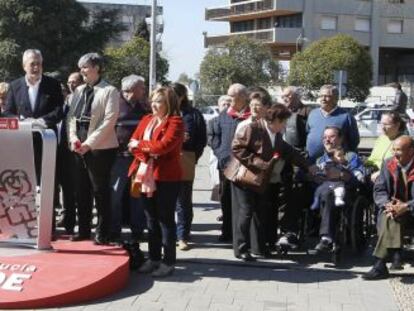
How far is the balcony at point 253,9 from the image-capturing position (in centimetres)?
6819

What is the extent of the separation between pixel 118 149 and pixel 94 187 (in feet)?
2.42

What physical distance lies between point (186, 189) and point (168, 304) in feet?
7.73

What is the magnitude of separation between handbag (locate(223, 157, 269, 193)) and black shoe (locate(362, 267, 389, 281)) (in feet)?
4.35

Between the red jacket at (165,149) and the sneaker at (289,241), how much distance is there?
1.59 meters

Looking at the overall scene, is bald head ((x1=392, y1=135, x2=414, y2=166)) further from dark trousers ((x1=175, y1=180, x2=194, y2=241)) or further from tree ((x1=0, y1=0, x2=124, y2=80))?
tree ((x1=0, y1=0, x2=124, y2=80))

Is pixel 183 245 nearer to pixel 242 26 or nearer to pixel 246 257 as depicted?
pixel 246 257

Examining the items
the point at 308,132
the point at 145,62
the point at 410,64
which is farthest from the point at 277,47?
the point at 308,132

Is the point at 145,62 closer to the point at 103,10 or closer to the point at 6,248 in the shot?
the point at 103,10

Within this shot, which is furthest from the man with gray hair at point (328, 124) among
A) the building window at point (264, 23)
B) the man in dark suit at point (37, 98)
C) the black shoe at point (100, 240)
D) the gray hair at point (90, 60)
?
the building window at point (264, 23)

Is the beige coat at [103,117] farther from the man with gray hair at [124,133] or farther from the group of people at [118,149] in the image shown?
the man with gray hair at [124,133]

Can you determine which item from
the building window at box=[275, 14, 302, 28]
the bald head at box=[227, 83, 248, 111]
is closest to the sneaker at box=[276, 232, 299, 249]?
the bald head at box=[227, 83, 248, 111]

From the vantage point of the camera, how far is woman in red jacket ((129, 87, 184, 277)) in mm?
6887

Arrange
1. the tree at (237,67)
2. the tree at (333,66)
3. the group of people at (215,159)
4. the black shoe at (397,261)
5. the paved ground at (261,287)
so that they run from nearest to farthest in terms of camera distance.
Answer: the paved ground at (261,287)
the group of people at (215,159)
the black shoe at (397,261)
the tree at (237,67)
the tree at (333,66)

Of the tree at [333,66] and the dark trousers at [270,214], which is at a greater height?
the tree at [333,66]
